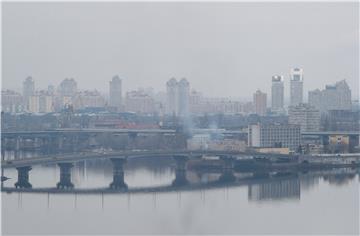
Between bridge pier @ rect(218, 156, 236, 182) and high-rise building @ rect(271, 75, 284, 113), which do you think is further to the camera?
high-rise building @ rect(271, 75, 284, 113)

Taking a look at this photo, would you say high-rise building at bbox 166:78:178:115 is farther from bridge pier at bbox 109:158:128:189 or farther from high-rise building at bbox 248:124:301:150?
bridge pier at bbox 109:158:128:189

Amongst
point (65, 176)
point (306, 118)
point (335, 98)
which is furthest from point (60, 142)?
point (335, 98)

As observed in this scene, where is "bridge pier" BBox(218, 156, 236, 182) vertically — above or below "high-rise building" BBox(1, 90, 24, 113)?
below

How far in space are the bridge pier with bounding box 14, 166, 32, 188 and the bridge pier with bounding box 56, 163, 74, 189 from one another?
27 centimetres

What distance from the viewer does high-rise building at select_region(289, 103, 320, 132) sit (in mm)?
15188

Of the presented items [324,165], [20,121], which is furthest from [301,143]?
[20,121]

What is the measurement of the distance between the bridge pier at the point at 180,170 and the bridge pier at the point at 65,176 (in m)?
0.91

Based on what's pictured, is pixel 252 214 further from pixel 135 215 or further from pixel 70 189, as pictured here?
pixel 70 189

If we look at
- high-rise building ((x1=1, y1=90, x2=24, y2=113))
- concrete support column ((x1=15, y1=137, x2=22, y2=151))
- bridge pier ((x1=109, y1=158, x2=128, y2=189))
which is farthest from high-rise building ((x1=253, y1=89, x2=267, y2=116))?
bridge pier ((x1=109, y1=158, x2=128, y2=189))

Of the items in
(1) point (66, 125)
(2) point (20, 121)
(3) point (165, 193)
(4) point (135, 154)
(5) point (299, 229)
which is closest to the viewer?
(5) point (299, 229)

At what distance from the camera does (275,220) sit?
6.82 m

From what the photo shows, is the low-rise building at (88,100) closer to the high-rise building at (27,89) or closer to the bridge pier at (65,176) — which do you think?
the high-rise building at (27,89)

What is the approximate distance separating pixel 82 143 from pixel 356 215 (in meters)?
8.05

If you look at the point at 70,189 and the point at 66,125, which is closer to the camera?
the point at 70,189
